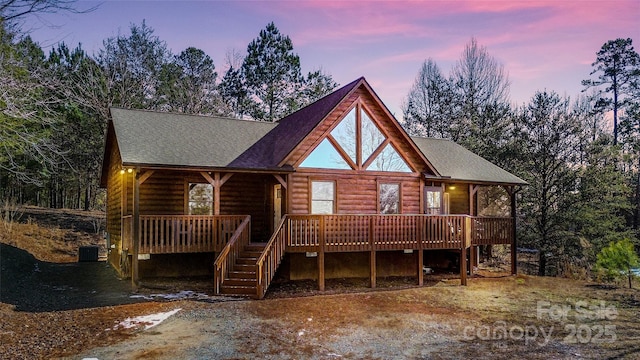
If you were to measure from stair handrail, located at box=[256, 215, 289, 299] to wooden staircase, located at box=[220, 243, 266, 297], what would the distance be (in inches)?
12.4

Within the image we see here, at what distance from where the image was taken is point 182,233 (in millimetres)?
13539

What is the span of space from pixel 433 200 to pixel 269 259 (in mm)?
8559

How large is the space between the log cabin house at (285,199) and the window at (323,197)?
0.12 feet

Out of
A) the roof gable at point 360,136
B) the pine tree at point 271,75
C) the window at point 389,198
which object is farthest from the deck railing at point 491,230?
the pine tree at point 271,75

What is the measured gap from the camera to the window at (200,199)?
50.9ft

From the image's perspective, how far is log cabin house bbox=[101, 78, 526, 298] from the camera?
44.4 feet

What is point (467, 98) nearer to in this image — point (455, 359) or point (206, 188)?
point (206, 188)

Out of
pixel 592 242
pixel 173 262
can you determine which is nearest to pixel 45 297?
pixel 173 262

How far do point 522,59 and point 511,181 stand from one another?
5808mm

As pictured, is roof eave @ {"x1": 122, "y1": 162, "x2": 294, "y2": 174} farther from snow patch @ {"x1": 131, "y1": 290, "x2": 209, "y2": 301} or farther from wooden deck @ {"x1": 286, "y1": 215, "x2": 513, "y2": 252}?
snow patch @ {"x1": 131, "y1": 290, "x2": 209, "y2": 301}

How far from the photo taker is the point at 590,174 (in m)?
22.1

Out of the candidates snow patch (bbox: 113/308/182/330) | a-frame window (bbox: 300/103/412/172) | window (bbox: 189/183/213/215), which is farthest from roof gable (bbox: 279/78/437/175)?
snow patch (bbox: 113/308/182/330)

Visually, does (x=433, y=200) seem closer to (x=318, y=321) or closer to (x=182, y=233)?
(x=318, y=321)

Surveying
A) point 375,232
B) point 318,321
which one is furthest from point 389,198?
point 318,321
